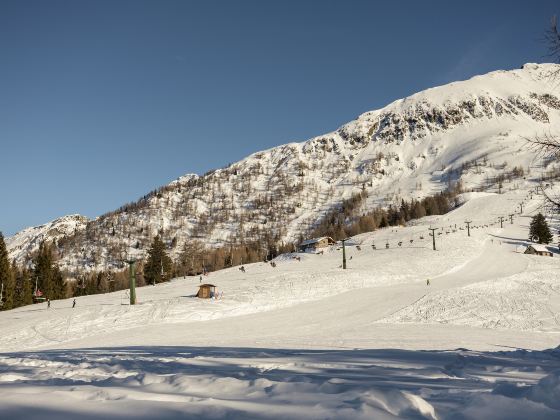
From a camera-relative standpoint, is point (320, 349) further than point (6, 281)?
No

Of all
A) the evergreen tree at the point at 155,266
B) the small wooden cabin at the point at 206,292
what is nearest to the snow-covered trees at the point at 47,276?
the evergreen tree at the point at 155,266

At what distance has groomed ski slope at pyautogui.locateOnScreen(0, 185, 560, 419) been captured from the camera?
182 inches

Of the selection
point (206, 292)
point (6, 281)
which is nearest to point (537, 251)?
point (206, 292)

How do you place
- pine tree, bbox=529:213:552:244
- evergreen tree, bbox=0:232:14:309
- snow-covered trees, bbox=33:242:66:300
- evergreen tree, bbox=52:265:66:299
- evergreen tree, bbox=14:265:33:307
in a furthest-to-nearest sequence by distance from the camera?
pine tree, bbox=529:213:552:244 → evergreen tree, bbox=52:265:66:299 → snow-covered trees, bbox=33:242:66:300 → evergreen tree, bbox=14:265:33:307 → evergreen tree, bbox=0:232:14:309

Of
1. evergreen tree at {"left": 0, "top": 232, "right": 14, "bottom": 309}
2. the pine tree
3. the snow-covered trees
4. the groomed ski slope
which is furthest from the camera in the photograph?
the pine tree

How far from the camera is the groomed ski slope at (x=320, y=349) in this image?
4625 millimetres

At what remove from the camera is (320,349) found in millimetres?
13906

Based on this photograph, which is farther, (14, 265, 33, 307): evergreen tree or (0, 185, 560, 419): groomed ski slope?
(14, 265, 33, 307): evergreen tree

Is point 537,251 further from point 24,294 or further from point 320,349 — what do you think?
point 24,294

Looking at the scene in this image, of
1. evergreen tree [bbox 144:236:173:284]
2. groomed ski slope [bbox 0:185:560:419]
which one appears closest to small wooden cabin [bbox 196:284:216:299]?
groomed ski slope [bbox 0:185:560:419]

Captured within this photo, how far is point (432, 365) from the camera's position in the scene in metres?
8.08

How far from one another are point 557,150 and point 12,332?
31.2 m

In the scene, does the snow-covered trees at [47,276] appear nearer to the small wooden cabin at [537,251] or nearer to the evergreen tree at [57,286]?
the evergreen tree at [57,286]

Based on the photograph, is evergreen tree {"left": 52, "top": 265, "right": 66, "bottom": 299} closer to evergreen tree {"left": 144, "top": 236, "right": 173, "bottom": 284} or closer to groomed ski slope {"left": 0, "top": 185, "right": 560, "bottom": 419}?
evergreen tree {"left": 144, "top": 236, "right": 173, "bottom": 284}
